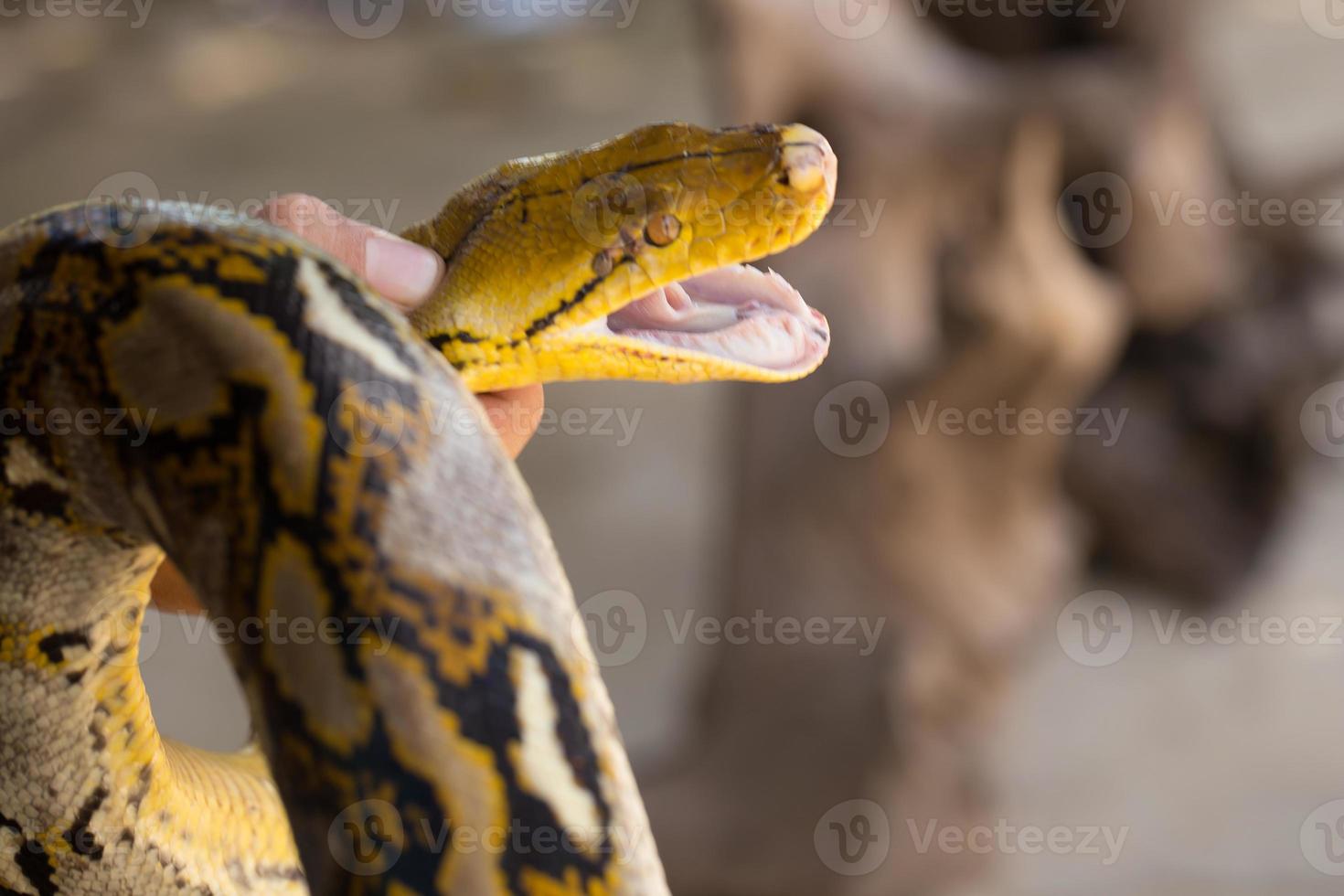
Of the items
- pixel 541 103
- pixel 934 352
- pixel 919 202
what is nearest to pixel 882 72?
pixel 919 202

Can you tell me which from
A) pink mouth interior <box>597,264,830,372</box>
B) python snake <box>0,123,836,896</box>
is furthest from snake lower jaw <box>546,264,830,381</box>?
python snake <box>0,123,836,896</box>

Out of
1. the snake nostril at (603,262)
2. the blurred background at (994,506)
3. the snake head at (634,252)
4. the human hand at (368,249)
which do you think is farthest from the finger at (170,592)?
the blurred background at (994,506)

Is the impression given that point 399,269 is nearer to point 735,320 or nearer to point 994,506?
point 735,320

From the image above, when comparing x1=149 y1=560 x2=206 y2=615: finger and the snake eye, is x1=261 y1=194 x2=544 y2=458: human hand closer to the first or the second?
the snake eye

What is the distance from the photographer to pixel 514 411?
3.21ft

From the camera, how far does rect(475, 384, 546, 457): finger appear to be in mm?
963

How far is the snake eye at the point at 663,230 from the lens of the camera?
0.85 metres

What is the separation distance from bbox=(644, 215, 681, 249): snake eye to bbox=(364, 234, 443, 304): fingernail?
16 cm

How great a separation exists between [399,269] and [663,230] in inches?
7.4

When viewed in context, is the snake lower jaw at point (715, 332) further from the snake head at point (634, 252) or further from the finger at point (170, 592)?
the finger at point (170, 592)

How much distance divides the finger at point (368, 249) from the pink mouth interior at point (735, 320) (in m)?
0.13

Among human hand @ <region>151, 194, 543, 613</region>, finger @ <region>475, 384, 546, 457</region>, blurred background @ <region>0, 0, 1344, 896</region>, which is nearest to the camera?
human hand @ <region>151, 194, 543, 613</region>

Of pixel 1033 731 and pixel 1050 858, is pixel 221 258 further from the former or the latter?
pixel 1033 731

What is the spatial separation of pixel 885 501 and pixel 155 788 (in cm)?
193
